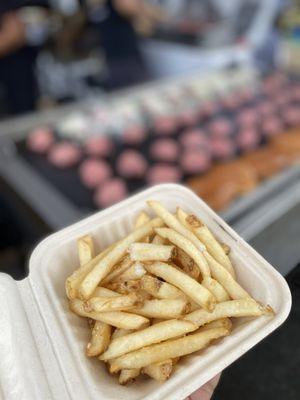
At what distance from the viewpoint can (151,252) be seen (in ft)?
4.42

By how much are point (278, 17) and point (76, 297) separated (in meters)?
6.29

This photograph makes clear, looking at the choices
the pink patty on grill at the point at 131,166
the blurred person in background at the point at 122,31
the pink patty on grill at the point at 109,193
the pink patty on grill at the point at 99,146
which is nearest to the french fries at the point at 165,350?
the pink patty on grill at the point at 109,193

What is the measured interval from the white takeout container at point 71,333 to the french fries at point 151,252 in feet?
0.85

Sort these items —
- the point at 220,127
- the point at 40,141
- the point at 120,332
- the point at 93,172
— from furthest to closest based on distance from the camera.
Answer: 1. the point at 220,127
2. the point at 40,141
3. the point at 93,172
4. the point at 120,332

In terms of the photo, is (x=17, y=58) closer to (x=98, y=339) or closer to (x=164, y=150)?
(x=164, y=150)

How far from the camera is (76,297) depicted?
1352 mm

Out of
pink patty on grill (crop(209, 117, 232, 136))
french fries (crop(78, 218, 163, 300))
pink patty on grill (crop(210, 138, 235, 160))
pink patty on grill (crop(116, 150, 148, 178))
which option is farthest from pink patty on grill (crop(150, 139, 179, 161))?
french fries (crop(78, 218, 163, 300))

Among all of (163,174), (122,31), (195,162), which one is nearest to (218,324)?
(163,174)

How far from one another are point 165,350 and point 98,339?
22 centimetres

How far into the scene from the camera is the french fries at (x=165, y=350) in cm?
119

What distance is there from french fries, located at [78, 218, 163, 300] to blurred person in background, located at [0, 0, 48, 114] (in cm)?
438

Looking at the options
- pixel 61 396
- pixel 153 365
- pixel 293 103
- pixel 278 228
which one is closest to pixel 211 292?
pixel 153 365

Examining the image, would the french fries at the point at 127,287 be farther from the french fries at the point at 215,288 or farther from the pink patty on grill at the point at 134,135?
the pink patty on grill at the point at 134,135

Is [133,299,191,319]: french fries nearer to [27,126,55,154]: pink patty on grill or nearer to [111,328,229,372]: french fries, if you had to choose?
[111,328,229,372]: french fries
